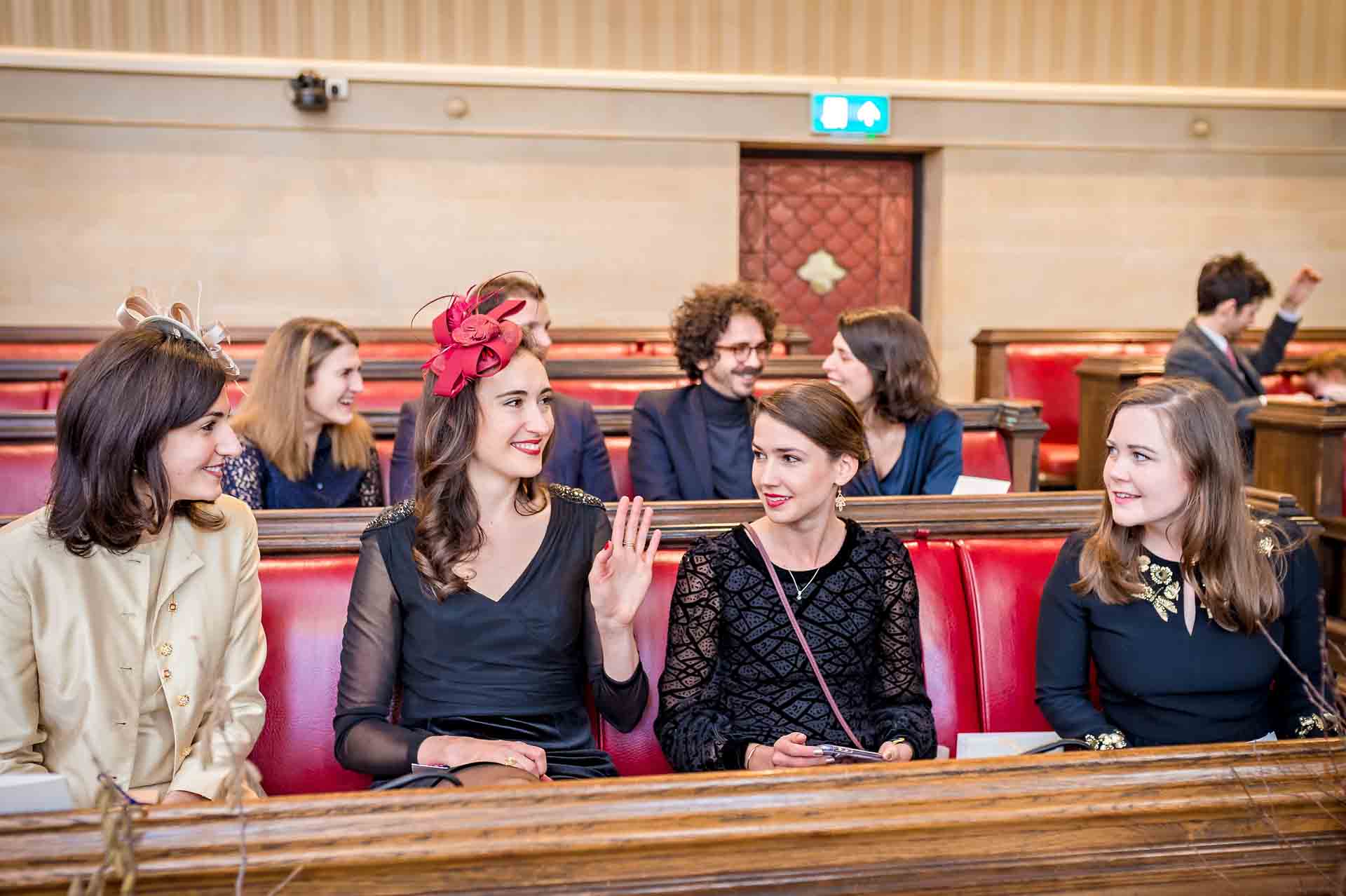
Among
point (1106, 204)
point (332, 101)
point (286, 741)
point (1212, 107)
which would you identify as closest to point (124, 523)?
point (286, 741)

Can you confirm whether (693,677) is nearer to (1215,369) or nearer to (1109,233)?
(1215,369)

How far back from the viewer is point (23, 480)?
131 inches

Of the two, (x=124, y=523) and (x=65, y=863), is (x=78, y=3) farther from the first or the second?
(x=65, y=863)

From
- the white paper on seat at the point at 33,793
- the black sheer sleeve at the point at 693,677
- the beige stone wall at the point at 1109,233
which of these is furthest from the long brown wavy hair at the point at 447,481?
the beige stone wall at the point at 1109,233

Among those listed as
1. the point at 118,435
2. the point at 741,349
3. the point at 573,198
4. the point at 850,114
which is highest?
the point at 850,114

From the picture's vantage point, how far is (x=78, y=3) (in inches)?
269

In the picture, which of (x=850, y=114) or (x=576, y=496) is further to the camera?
(x=850, y=114)

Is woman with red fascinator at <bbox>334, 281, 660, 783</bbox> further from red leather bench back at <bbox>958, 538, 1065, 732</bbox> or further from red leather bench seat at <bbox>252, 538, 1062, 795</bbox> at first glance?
red leather bench back at <bbox>958, 538, 1065, 732</bbox>

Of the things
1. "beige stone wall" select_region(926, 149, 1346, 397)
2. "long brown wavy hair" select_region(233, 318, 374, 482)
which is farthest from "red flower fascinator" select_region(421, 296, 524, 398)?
"beige stone wall" select_region(926, 149, 1346, 397)

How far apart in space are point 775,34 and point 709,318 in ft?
14.4

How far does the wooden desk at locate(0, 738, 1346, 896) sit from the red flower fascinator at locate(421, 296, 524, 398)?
1.07 meters

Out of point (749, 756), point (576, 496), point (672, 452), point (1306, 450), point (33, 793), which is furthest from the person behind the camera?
point (1306, 450)

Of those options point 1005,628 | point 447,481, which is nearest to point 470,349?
point 447,481

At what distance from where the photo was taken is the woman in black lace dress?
7.02ft
